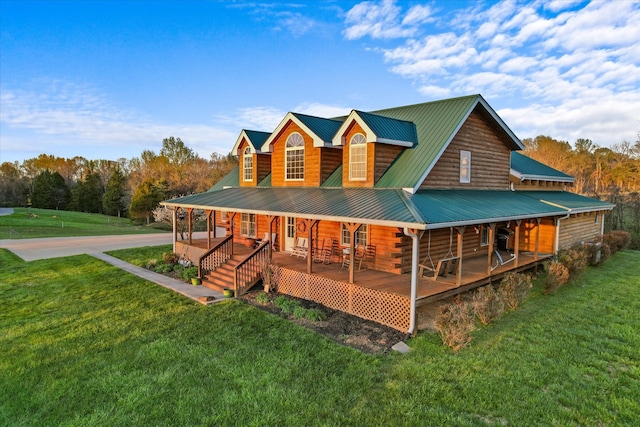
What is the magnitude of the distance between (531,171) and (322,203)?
42.5 feet

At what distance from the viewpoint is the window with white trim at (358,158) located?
520 inches

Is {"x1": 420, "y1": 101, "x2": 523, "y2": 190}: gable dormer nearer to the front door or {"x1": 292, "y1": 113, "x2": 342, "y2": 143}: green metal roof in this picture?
{"x1": 292, "y1": 113, "x2": 342, "y2": 143}: green metal roof

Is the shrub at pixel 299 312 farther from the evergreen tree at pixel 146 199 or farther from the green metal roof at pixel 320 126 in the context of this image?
the evergreen tree at pixel 146 199

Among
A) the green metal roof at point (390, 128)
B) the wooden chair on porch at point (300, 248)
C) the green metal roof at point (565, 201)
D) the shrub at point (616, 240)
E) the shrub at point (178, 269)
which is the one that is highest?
the green metal roof at point (390, 128)

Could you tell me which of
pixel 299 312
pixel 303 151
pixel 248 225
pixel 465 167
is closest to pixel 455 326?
pixel 299 312

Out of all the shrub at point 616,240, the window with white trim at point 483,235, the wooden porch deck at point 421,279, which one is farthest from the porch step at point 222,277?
the shrub at point 616,240

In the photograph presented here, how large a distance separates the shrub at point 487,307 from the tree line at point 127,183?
36973 millimetres

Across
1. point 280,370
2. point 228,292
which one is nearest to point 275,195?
point 228,292

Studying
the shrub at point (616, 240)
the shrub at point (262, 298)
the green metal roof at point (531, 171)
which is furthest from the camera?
the shrub at point (616, 240)

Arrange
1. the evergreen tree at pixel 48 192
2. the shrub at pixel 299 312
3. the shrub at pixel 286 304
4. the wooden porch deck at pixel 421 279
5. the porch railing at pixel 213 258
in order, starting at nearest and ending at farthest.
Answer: the wooden porch deck at pixel 421 279 → the shrub at pixel 299 312 → the shrub at pixel 286 304 → the porch railing at pixel 213 258 → the evergreen tree at pixel 48 192

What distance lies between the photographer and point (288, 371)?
6.84m

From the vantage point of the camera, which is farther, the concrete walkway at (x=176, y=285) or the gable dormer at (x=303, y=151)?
the gable dormer at (x=303, y=151)

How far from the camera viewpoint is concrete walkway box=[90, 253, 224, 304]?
1175 cm

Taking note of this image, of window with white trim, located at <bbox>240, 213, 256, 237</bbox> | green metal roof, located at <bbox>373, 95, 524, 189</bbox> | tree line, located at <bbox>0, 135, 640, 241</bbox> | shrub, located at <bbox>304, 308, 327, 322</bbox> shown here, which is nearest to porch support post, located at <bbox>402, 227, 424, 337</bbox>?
shrub, located at <bbox>304, 308, 327, 322</bbox>
